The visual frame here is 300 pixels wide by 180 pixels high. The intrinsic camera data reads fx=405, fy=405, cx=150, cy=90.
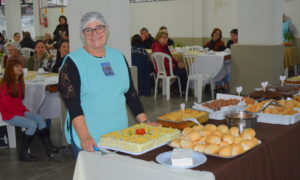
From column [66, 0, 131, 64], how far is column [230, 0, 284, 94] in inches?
104

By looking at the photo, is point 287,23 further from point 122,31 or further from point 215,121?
point 215,121

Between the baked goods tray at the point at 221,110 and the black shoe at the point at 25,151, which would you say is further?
the black shoe at the point at 25,151

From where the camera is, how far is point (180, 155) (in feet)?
5.68

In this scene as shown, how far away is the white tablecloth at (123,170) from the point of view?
5.33ft

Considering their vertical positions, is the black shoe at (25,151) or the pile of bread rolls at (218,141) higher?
the pile of bread rolls at (218,141)

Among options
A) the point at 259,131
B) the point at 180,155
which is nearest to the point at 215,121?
the point at 259,131

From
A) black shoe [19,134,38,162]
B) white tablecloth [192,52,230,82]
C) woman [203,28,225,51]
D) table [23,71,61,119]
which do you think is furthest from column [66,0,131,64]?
woman [203,28,225,51]

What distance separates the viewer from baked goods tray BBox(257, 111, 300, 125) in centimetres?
242

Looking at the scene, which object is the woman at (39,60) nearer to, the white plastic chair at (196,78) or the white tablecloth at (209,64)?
the white plastic chair at (196,78)

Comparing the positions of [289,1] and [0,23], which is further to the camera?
[0,23]

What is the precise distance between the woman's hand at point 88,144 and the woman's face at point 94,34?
0.48m

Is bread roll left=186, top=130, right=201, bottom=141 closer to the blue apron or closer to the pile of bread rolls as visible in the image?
the pile of bread rolls

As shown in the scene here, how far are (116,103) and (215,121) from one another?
2.33ft

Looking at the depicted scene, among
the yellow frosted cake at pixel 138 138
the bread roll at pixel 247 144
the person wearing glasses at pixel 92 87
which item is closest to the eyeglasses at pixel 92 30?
the person wearing glasses at pixel 92 87
